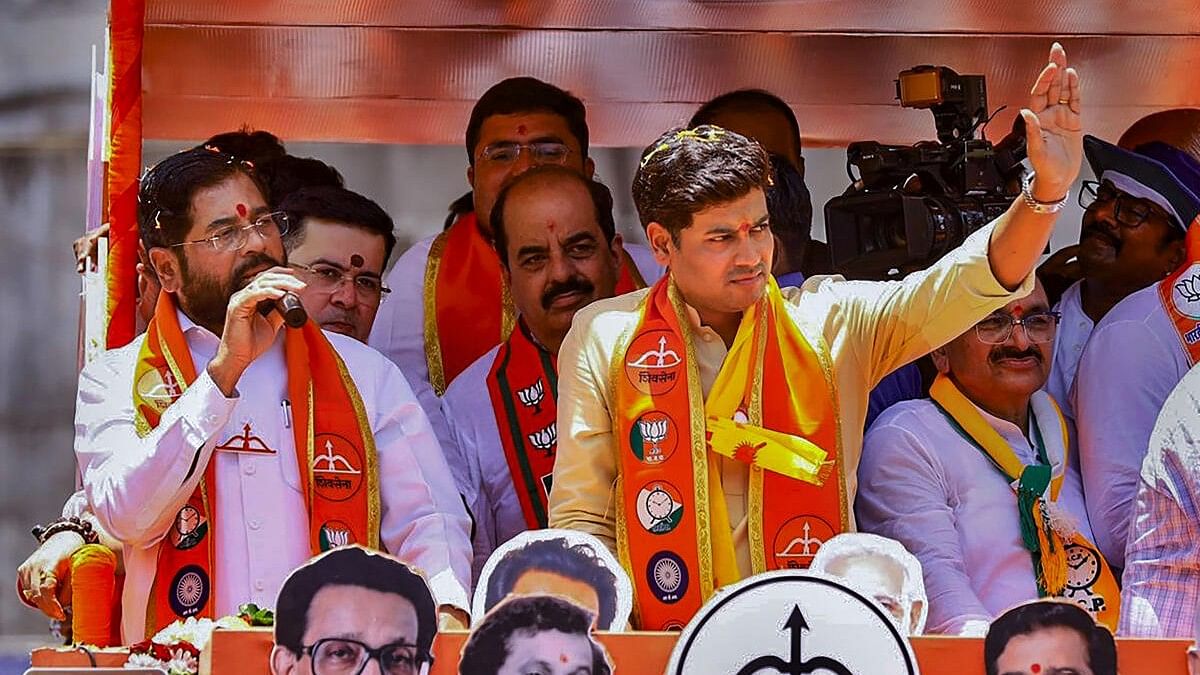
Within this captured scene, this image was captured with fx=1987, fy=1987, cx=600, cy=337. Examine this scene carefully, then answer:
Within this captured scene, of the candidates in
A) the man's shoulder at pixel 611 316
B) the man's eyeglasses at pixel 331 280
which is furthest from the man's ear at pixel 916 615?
the man's eyeglasses at pixel 331 280

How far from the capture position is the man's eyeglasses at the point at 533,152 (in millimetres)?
5223

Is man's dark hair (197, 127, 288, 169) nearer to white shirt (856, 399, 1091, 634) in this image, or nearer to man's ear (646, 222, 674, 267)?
man's ear (646, 222, 674, 267)

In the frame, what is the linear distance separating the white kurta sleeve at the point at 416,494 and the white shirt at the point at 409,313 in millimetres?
828

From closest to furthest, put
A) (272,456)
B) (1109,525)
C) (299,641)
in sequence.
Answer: (299,641)
(272,456)
(1109,525)

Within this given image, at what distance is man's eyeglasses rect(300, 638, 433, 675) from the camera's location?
346 cm

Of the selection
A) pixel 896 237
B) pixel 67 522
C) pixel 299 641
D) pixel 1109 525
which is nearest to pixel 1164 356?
pixel 1109 525

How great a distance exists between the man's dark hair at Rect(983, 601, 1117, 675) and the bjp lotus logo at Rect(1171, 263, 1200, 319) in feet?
4.64

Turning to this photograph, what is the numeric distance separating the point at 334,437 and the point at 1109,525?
1.75 metres

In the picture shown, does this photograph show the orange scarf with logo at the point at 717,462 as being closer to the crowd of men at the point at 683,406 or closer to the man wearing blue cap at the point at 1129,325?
the crowd of men at the point at 683,406

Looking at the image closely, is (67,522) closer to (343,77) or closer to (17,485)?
(343,77)

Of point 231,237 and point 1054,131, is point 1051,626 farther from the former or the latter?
point 231,237

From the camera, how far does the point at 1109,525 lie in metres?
4.50

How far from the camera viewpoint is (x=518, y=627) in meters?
3.49

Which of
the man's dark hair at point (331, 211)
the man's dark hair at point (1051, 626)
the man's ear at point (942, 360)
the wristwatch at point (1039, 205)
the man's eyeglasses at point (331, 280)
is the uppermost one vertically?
the man's dark hair at point (331, 211)
